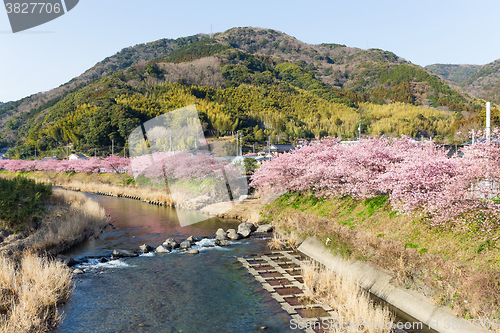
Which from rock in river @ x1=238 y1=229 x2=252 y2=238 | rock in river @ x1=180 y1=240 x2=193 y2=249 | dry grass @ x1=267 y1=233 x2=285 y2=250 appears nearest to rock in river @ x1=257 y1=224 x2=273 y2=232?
rock in river @ x1=238 y1=229 x2=252 y2=238

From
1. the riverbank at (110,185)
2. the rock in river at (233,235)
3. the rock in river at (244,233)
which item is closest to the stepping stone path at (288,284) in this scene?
the rock in river at (233,235)

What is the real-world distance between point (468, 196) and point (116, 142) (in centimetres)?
9624

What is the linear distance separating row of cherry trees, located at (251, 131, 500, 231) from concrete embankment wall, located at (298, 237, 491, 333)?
9.39 feet

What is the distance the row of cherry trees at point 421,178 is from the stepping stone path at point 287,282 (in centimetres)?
502

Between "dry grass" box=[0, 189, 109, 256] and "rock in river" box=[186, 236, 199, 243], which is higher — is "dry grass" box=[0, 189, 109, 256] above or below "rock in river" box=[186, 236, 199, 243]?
above

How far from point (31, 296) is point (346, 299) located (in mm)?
9904

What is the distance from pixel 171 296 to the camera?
42.2 feet

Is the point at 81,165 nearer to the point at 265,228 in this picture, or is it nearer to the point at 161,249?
the point at 265,228

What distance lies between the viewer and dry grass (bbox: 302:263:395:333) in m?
9.55

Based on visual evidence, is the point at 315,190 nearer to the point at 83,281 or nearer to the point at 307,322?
the point at 307,322

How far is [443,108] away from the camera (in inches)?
5536

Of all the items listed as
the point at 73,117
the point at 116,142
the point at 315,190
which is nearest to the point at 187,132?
the point at 116,142

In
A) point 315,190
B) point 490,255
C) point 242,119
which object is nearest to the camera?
point 490,255

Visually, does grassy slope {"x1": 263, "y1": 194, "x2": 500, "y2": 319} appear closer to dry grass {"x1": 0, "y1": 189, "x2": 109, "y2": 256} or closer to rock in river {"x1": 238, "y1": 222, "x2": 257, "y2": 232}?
rock in river {"x1": 238, "y1": 222, "x2": 257, "y2": 232}
